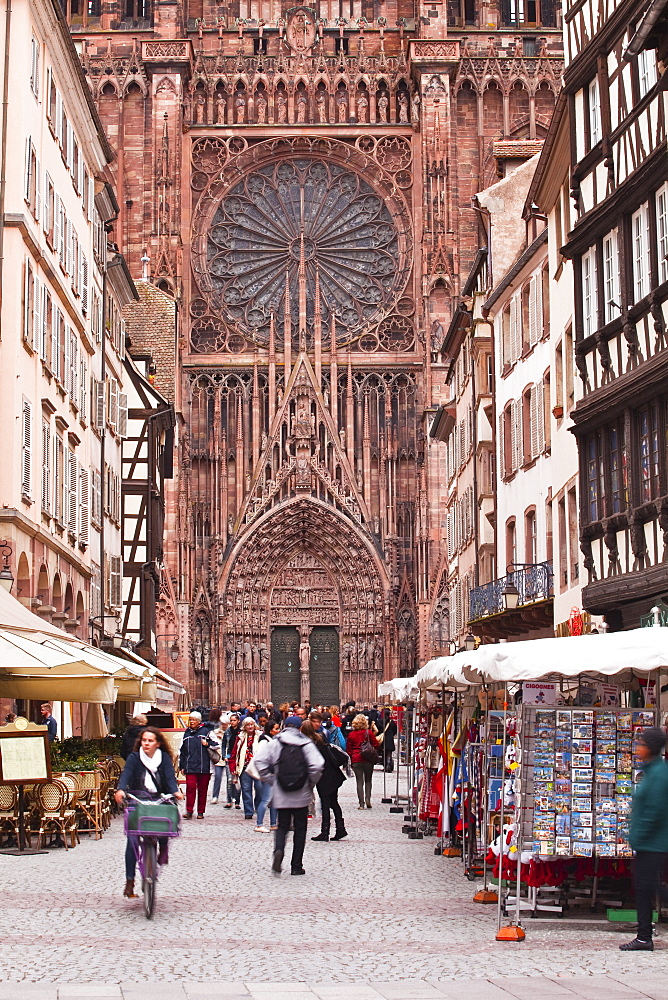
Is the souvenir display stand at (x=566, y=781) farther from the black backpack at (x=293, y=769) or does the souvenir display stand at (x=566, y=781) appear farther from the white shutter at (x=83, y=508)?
the white shutter at (x=83, y=508)

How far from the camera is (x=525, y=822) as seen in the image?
13.1 metres

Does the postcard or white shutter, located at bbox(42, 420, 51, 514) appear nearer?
the postcard

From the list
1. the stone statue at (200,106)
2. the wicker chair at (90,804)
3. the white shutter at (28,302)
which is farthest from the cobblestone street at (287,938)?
the stone statue at (200,106)

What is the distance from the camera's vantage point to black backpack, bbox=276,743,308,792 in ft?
55.0

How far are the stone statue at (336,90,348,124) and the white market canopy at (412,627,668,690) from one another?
1970 inches

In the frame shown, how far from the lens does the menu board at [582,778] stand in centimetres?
1310

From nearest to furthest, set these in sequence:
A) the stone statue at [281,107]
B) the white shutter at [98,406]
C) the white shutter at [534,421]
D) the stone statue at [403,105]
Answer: the white shutter at [534,421], the white shutter at [98,406], the stone statue at [403,105], the stone statue at [281,107]

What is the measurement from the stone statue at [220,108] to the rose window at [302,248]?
2.39 m

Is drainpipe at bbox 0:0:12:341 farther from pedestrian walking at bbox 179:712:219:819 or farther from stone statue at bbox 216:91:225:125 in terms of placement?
stone statue at bbox 216:91:225:125

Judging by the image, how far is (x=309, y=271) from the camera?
61.9 metres

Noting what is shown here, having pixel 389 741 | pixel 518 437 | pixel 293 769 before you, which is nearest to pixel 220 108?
pixel 389 741

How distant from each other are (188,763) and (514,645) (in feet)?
37.4

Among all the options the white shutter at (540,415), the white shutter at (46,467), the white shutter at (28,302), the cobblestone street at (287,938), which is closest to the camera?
the cobblestone street at (287,938)

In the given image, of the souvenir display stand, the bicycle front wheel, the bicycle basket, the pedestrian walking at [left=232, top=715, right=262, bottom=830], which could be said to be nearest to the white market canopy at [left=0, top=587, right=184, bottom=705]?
the pedestrian walking at [left=232, top=715, right=262, bottom=830]
